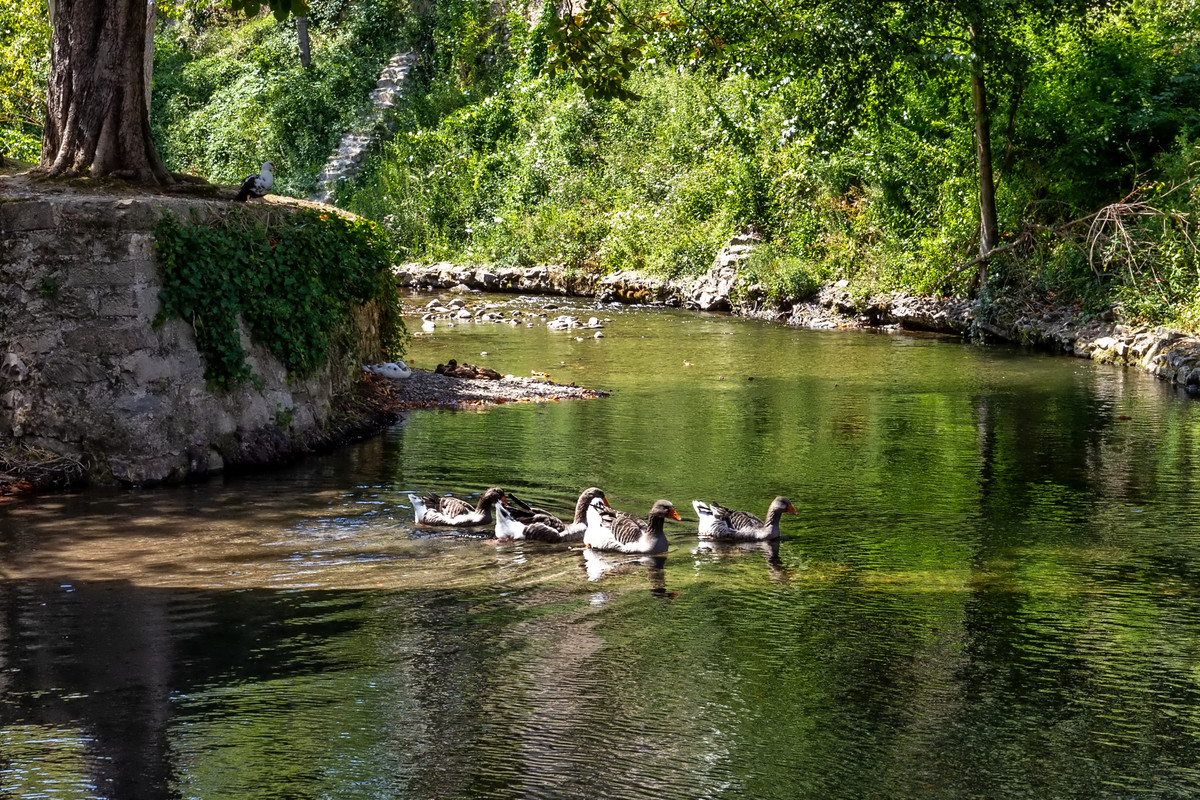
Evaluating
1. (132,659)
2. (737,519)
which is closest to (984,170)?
(737,519)

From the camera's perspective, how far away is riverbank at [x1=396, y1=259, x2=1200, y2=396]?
21031 millimetres

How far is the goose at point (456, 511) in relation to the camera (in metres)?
10.4

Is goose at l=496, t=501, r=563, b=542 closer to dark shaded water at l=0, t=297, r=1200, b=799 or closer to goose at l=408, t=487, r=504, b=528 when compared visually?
dark shaded water at l=0, t=297, r=1200, b=799

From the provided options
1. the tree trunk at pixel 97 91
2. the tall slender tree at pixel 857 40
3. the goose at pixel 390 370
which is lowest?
the goose at pixel 390 370

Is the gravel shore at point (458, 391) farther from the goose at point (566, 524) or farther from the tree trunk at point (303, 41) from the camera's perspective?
the tree trunk at point (303, 41)

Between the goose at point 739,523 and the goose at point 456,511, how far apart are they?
5.64 feet

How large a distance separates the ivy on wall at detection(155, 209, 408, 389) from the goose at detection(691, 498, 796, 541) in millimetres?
5302

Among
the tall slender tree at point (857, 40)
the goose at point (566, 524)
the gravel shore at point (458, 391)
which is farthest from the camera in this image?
the tall slender tree at point (857, 40)

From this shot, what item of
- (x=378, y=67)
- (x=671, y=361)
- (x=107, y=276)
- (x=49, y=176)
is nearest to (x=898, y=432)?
(x=671, y=361)

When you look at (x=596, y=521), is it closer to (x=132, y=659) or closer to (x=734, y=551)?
(x=734, y=551)

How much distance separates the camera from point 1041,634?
771 centimetres

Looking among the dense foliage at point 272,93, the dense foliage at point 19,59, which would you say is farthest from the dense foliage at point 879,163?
the dense foliage at point 19,59

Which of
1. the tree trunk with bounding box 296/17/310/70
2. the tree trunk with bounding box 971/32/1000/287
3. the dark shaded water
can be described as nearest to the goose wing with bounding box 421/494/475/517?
the dark shaded water

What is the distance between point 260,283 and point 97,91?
2.77 m
